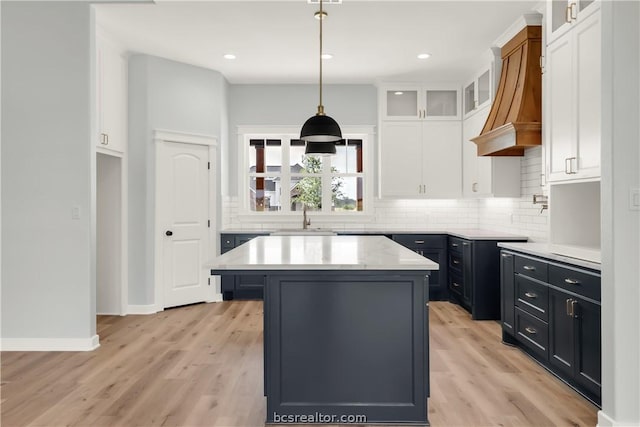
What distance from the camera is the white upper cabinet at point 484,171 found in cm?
484

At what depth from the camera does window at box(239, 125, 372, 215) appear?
6.50 m

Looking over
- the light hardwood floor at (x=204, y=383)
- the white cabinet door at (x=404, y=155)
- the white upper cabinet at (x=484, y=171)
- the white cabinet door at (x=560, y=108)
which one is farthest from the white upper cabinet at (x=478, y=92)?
the light hardwood floor at (x=204, y=383)

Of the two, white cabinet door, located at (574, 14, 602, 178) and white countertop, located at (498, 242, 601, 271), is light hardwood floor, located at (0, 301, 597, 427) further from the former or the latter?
white cabinet door, located at (574, 14, 602, 178)

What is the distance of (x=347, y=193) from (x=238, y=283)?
2.10 meters

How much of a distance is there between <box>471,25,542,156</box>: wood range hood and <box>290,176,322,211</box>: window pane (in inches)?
106

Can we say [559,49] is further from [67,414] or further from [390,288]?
[67,414]

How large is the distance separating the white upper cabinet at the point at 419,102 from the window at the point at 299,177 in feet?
2.03

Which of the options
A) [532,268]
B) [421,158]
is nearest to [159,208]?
[421,158]

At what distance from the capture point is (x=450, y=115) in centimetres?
612

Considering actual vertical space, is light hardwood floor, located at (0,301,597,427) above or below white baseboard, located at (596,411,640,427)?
below

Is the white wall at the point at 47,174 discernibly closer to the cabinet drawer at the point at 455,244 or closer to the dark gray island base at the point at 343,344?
the dark gray island base at the point at 343,344

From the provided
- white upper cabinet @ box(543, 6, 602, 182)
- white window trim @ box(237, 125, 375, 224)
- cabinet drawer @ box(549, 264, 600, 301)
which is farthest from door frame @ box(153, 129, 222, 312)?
cabinet drawer @ box(549, 264, 600, 301)

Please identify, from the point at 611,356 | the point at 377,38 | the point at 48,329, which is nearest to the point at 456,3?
the point at 377,38

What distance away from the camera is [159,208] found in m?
5.21
